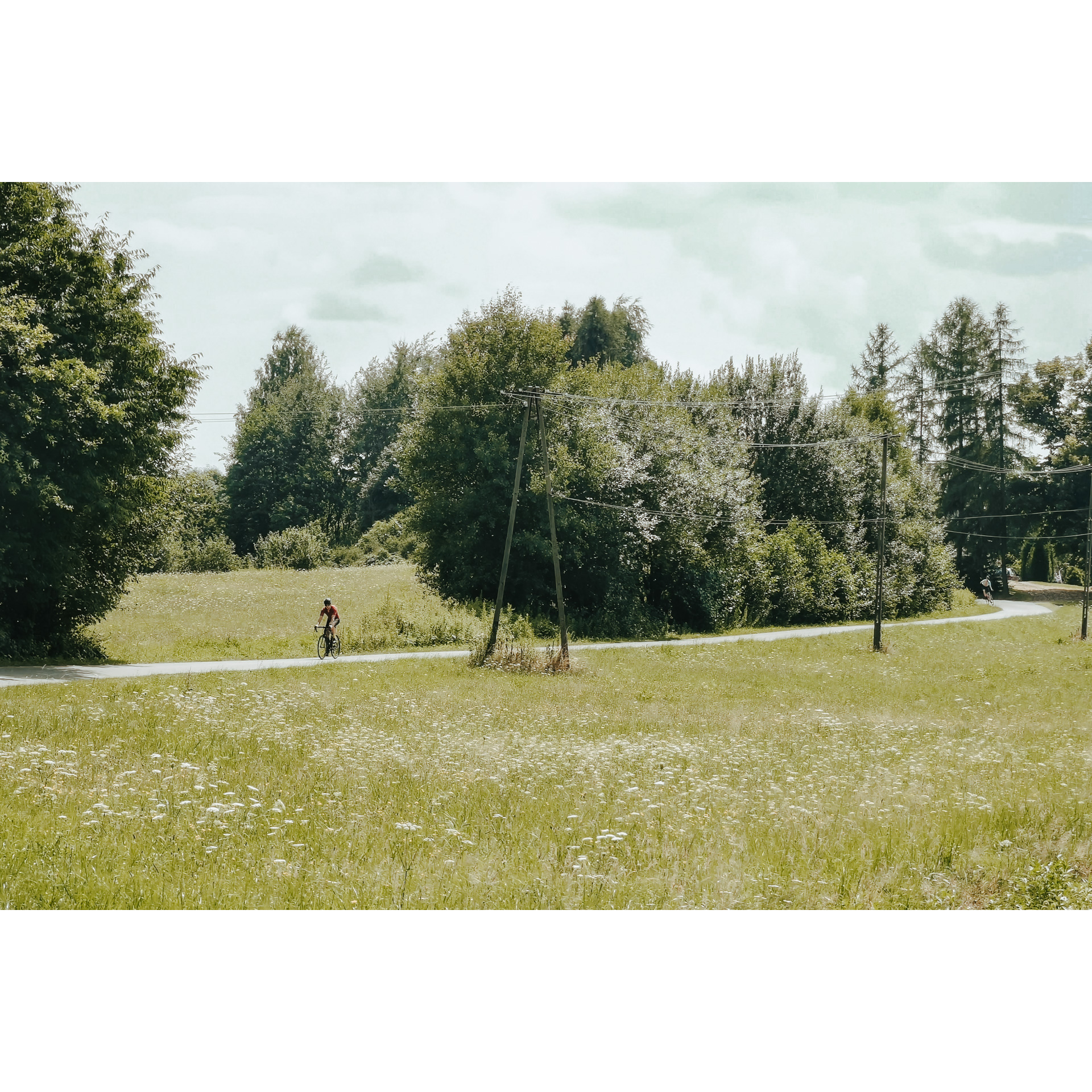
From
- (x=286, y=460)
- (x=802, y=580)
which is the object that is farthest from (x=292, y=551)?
(x=802, y=580)

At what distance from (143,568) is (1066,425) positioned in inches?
1412

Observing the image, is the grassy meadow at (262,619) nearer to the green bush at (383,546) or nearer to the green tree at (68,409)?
the green tree at (68,409)

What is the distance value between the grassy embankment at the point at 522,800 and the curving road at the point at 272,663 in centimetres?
177

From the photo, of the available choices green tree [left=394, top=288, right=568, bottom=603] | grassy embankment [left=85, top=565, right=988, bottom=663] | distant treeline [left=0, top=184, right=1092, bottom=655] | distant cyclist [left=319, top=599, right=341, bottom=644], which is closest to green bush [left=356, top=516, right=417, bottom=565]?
distant treeline [left=0, top=184, right=1092, bottom=655]

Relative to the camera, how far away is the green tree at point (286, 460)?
63781mm

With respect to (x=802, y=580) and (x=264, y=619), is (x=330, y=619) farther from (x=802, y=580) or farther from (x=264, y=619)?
(x=802, y=580)

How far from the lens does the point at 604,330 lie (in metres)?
57.4

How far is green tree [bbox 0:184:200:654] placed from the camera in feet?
59.9

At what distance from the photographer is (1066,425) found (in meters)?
37.3

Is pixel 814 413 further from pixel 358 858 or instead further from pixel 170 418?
pixel 358 858

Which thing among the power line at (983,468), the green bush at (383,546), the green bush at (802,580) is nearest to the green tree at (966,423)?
the power line at (983,468)

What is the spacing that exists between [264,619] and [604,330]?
107 ft

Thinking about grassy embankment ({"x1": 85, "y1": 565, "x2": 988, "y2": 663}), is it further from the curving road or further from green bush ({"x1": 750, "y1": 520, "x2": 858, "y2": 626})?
green bush ({"x1": 750, "y1": 520, "x2": 858, "y2": 626})

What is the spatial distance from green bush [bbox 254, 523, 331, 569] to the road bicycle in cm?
3338
